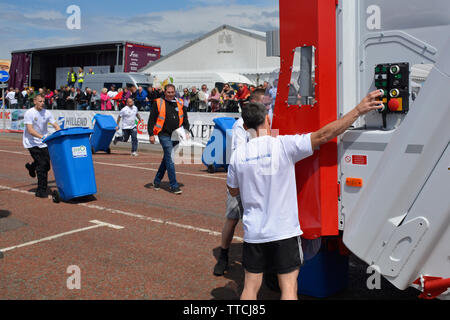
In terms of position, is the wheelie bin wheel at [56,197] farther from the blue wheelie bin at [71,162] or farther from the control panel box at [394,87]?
the control panel box at [394,87]

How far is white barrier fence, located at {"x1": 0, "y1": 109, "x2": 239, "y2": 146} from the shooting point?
16.6 m

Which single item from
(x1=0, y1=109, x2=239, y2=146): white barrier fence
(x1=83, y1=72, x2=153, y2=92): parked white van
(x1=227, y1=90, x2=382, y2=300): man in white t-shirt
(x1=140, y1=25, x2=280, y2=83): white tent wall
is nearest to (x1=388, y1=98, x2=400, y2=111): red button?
(x1=227, y1=90, x2=382, y2=300): man in white t-shirt

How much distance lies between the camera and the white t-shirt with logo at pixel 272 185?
338cm

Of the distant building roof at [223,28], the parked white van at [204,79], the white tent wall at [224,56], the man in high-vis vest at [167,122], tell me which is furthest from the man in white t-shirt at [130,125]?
the distant building roof at [223,28]

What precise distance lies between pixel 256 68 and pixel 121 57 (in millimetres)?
10666

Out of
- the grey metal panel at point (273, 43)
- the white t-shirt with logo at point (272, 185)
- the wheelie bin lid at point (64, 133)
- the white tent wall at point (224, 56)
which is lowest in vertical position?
the white t-shirt with logo at point (272, 185)

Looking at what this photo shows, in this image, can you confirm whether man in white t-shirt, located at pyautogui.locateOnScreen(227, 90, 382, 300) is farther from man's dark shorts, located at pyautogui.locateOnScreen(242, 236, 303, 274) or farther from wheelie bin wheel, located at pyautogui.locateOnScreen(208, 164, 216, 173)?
wheelie bin wheel, located at pyautogui.locateOnScreen(208, 164, 216, 173)

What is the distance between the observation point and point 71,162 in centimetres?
814

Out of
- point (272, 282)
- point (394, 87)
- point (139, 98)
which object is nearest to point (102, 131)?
point (139, 98)

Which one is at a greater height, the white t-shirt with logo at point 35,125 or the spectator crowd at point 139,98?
the spectator crowd at point 139,98

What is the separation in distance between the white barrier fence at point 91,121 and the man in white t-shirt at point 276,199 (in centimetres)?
1195

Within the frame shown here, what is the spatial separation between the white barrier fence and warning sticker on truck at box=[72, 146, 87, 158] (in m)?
7.59

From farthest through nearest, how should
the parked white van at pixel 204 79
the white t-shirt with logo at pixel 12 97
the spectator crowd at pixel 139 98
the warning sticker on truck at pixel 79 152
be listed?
the white t-shirt with logo at pixel 12 97 < the parked white van at pixel 204 79 < the spectator crowd at pixel 139 98 < the warning sticker on truck at pixel 79 152
